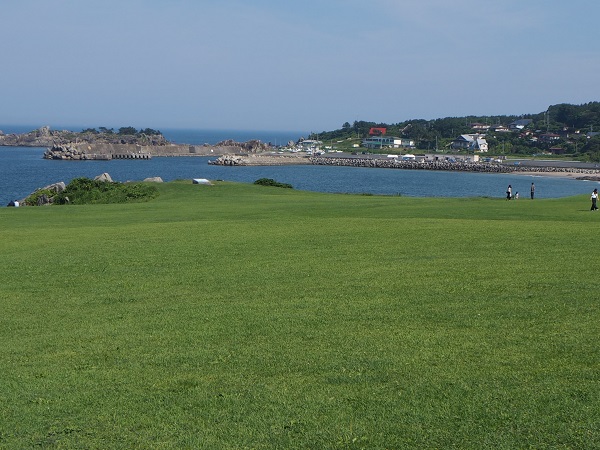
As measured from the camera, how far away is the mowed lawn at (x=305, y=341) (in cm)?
795

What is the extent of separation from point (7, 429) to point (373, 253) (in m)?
11.8

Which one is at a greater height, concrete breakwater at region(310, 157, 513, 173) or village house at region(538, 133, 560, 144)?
village house at region(538, 133, 560, 144)

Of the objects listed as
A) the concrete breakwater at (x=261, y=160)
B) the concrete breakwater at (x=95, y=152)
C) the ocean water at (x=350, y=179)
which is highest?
the concrete breakwater at (x=95, y=152)

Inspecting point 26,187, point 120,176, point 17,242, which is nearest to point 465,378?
point 17,242

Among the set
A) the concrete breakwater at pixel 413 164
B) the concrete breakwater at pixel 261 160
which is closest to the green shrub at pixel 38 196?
the concrete breakwater at pixel 413 164

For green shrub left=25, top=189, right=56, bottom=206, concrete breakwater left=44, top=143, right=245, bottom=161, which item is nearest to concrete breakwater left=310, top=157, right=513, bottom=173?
concrete breakwater left=44, top=143, right=245, bottom=161

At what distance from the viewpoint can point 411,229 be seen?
75.4 feet

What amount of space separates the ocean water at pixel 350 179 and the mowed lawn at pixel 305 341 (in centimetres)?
6609

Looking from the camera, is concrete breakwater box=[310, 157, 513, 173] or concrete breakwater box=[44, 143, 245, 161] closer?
concrete breakwater box=[310, 157, 513, 173]

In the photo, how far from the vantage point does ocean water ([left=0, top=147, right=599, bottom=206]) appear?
323ft

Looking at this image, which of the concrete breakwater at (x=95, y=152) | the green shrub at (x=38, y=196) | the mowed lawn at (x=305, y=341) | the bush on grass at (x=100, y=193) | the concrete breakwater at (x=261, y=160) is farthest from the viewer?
the concrete breakwater at (x=95, y=152)

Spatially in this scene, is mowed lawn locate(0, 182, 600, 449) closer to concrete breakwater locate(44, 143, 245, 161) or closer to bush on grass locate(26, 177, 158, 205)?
bush on grass locate(26, 177, 158, 205)

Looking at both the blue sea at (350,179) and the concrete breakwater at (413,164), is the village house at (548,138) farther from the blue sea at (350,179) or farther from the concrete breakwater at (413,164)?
the blue sea at (350,179)

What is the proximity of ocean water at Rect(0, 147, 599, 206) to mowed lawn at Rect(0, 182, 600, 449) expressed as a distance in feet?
217
